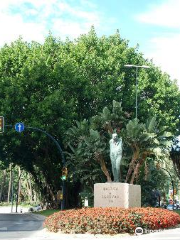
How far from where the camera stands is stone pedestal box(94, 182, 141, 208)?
73.8ft

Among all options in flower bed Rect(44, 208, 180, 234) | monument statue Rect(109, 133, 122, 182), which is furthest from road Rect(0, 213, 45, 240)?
monument statue Rect(109, 133, 122, 182)

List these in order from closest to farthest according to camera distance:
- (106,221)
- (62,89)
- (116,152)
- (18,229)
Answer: (106,221), (116,152), (18,229), (62,89)

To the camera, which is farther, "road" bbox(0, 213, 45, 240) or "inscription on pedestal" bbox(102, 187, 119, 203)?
"inscription on pedestal" bbox(102, 187, 119, 203)

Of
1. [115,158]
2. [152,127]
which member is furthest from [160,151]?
[115,158]

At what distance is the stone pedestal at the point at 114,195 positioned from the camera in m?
22.5

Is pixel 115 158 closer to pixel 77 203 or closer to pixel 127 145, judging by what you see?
pixel 127 145

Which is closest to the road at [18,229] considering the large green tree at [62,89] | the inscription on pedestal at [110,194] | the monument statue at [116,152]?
the inscription on pedestal at [110,194]

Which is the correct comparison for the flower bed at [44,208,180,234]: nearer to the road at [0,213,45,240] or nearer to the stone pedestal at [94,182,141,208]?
the road at [0,213,45,240]

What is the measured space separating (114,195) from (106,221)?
4343 mm

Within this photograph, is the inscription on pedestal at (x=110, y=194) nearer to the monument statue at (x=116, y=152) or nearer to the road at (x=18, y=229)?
the monument statue at (x=116, y=152)

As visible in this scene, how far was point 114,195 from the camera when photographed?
74.4ft

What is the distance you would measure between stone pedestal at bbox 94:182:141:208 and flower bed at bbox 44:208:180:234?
234cm

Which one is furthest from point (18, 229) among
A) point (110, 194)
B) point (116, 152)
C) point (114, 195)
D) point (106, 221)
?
point (106, 221)

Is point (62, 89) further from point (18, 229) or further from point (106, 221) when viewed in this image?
point (106, 221)
